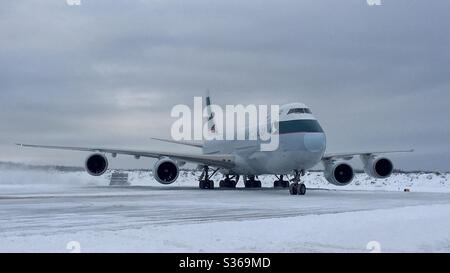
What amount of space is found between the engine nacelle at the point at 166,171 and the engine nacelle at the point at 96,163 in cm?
298

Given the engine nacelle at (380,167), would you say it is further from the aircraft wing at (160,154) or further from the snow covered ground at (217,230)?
the snow covered ground at (217,230)

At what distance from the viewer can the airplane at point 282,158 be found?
991 inches

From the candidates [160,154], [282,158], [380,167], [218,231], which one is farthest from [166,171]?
[218,231]

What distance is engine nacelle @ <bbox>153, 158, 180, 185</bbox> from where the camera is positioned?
30.2 meters

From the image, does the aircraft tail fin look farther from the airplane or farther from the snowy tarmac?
the snowy tarmac

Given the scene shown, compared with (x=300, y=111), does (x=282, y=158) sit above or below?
below

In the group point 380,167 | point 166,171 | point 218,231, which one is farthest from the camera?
point 166,171

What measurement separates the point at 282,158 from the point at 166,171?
7011 millimetres

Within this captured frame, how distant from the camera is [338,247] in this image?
8.54m

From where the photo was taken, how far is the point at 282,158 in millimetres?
26641

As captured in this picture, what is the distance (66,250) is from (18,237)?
1864 mm

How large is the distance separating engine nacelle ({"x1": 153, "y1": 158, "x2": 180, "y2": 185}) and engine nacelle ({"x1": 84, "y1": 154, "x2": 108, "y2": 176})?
2.98 m

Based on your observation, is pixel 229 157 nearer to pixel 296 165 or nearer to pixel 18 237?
pixel 296 165

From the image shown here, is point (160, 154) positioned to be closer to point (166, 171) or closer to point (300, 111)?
point (166, 171)
